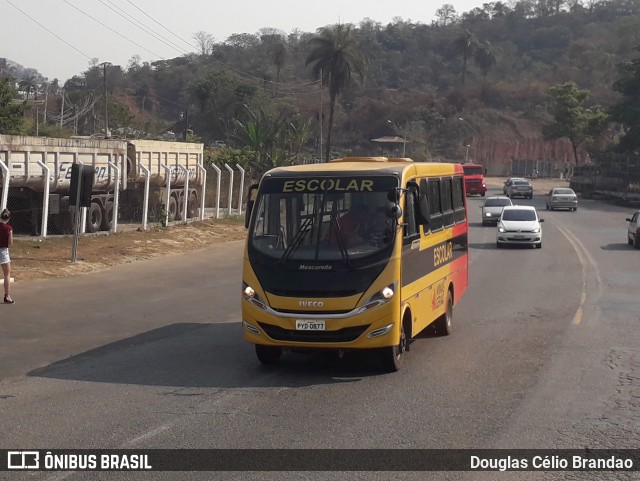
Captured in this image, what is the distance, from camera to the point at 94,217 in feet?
96.7

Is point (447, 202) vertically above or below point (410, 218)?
above

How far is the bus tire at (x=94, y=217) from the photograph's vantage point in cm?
2891

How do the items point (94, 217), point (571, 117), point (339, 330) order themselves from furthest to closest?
point (571, 117) < point (94, 217) < point (339, 330)

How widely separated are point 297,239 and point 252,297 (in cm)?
91

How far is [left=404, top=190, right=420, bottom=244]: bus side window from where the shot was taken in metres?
11.8

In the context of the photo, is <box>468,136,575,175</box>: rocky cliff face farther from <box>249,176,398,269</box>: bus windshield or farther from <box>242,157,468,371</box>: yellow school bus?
<box>249,176,398,269</box>: bus windshield

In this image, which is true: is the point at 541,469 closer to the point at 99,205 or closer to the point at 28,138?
the point at 28,138

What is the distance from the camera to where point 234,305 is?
18297mm

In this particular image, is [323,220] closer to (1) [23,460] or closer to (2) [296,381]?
(2) [296,381]

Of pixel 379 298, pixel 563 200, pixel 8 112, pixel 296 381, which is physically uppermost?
pixel 8 112

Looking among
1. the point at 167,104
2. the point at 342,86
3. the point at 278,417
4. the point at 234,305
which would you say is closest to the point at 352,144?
the point at 167,104

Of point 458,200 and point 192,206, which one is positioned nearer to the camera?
point 458,200

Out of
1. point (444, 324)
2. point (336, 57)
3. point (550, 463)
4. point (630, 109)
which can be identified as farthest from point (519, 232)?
point (336, 57)

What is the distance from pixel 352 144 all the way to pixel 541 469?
130646 mm
